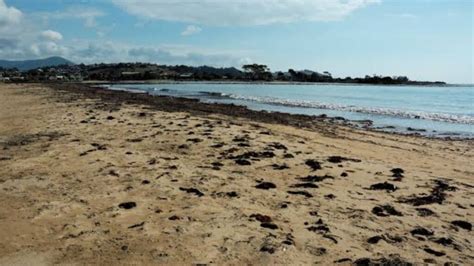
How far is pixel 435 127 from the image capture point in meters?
23.2

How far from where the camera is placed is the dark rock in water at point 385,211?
6.53 metres

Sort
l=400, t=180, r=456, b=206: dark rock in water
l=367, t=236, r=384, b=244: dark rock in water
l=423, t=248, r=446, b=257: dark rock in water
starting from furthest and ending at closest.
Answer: l=400, t=180, r=456, b=206: dark rock in water < l=367, t=236, r=384, b=244: dark rock in water < l=423, t=248, r=446, b=257: dark rock in water

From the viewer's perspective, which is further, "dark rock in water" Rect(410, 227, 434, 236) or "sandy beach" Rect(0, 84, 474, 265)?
"dark rock in water" Rect(410, 227, 434, 236)

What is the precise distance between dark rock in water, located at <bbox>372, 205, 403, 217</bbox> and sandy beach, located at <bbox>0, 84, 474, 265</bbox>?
3cm

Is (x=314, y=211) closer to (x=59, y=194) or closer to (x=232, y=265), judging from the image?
(x=232, y=265)

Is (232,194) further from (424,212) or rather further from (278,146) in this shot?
(278,146)

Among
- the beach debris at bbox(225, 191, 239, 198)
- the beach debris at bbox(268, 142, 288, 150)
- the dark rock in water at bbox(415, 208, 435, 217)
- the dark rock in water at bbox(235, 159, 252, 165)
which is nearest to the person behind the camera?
the dark rock in water at bbox(415, 208, 435, 217)

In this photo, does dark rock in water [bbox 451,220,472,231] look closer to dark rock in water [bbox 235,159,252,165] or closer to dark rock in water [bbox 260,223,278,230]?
dark rock in water [bbox 260,223,278,230]

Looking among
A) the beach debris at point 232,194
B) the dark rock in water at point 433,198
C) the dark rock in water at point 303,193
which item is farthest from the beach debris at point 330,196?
the beach debris at point 232,194

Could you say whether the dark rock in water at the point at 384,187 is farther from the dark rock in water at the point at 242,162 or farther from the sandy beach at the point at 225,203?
the dark rock in water at the point at 242,162

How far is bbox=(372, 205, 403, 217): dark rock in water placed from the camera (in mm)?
6531

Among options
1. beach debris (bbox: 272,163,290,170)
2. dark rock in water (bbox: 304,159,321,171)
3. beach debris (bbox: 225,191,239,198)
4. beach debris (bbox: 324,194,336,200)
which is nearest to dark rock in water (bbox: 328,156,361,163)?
dark rock in water (bbox: 304,159,321,171)

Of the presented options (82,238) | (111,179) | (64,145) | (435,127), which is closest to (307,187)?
(111,179)

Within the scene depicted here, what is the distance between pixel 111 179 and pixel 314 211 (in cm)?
352
